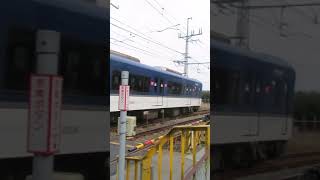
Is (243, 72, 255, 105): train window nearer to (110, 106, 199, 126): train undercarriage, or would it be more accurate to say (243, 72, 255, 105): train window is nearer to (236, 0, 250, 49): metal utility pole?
(236, 0, 250, 49): metal utility pole

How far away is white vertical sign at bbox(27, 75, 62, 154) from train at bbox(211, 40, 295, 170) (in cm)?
50

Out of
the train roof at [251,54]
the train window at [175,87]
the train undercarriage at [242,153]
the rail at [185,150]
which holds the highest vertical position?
the train window at [175,87]

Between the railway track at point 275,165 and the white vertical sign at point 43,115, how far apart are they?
0.57 m

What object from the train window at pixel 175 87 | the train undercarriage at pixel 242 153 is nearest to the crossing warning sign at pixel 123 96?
the train undercarriage at pixel 242 153

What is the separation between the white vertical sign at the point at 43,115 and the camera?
1.07 m

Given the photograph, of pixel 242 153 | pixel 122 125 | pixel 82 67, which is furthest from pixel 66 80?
pixel 122 125

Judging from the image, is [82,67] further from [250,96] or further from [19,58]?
[250,96]

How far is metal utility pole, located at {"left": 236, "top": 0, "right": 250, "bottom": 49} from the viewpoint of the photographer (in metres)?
1.40

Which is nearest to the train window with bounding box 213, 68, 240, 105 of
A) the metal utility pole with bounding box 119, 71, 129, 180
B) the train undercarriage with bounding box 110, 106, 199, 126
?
the metal utility pole with bounding box 119, 71, 129, 180

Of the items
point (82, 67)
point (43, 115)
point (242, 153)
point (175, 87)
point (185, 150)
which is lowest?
point (185, 150)

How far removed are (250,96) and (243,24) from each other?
0.22 m

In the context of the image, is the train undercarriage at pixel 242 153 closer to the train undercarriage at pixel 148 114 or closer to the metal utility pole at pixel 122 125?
the metal utility pole at pixel 122 125

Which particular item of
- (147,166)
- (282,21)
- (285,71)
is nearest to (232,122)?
(285,71)

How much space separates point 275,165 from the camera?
1415 mm
